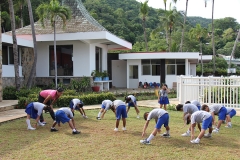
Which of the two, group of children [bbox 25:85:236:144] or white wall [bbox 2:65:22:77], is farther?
white wall [bbox 2:65:22:77]

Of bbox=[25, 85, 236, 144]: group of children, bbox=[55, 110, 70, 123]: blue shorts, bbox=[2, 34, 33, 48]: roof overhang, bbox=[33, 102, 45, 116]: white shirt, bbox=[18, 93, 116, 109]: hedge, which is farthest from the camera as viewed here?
bbox=[2, 34, 33, 48]: roof overhang

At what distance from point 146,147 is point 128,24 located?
1684 inches

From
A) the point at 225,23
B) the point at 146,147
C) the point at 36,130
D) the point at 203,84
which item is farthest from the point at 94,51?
the point at 225,23

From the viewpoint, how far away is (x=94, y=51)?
2050cm

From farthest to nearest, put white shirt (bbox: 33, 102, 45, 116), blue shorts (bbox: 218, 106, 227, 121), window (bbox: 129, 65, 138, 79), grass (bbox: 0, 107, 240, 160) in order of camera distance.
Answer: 1. window (bbox: 129, 65, 138, 79)
2. white shirt (bbox: 33, 102, 45, 116)
3. blue shorts (bbox: 218, 106, 227, 121)
4. grass (bbox: 0, 107, 240, 160)

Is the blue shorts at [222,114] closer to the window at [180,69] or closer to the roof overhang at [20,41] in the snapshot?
the roof overhang at [20,41]

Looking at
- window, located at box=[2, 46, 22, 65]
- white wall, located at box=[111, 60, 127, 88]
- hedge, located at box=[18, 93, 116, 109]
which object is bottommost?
hedge, located at box=[18, 93, 116, 109]

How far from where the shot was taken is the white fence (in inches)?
448

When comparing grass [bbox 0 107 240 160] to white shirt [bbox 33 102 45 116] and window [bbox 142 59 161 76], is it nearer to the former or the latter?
white shirt [bbox 33 102 45 116]

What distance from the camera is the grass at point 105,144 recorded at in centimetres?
546

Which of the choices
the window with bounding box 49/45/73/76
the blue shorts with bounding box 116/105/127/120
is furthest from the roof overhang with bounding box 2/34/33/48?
the blue shorts with bounding box 116/105/127/120

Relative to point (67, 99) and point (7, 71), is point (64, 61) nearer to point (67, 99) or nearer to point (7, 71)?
point (7, 71)

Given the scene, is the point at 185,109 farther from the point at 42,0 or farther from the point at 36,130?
the point at 42,0

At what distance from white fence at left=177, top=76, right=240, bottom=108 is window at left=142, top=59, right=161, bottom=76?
12157 millimetres
